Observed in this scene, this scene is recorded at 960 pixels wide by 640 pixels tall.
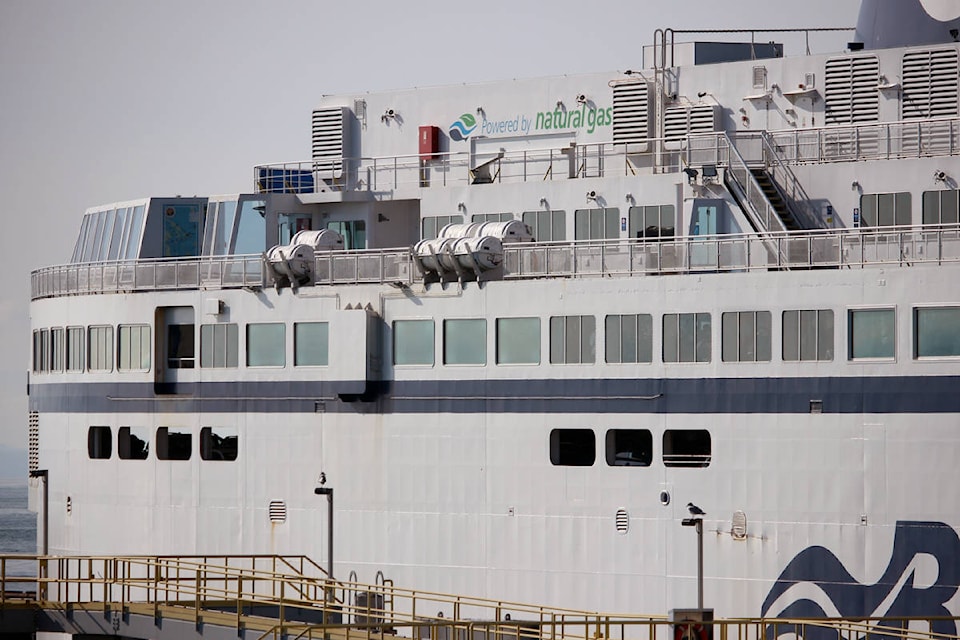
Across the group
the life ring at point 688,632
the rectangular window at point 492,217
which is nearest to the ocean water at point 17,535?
the rectangular window at point 492,217

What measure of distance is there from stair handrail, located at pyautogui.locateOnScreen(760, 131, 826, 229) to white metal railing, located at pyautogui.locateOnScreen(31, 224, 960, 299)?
1682 millimetres

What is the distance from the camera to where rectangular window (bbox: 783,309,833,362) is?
35.0 metres

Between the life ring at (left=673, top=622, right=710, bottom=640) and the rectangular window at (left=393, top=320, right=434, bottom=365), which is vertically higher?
the rectangular window at (left=393, top=320, right=434, bottom=365)

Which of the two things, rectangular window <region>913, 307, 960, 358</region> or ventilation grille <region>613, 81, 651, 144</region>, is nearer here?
rectangular window <region>913, 307, 960, 358</region>

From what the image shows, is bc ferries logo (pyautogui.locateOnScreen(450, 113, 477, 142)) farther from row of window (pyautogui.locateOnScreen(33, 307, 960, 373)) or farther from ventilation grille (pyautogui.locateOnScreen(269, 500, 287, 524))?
ventilation grille (pyautogui.locateOnScreen(269, 500, 287, 524))

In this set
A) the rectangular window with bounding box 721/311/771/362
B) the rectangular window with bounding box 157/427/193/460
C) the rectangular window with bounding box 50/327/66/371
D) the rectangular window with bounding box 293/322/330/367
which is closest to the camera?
the rectangular window with bounding box 721/311/771/362

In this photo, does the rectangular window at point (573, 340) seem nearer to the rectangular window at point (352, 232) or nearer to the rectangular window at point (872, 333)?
the rectangular window at point (872, 333)

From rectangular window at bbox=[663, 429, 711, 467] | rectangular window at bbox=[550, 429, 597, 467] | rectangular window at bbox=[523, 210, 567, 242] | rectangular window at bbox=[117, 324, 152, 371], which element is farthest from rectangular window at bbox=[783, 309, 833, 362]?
rectangular window at bbox=[117, 324, 152, 371]

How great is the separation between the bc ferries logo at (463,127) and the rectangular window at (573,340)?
10522 millimetres

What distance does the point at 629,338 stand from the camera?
3706cm

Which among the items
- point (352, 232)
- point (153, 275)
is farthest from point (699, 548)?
point (153, 275)

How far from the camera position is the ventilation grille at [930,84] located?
133 feet

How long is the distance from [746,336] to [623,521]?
18.0 ft

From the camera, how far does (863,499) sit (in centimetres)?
3441
